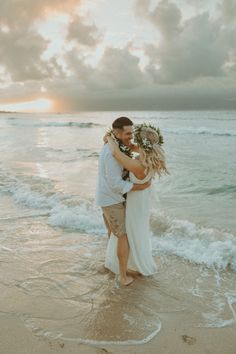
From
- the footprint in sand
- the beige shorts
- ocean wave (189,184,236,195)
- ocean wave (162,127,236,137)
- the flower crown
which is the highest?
the flower crown

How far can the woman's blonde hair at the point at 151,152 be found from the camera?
4816 millimetres

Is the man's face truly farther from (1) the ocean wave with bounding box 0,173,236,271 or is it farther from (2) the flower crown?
(1) the ocean wave with bounding box 0,173,236,271

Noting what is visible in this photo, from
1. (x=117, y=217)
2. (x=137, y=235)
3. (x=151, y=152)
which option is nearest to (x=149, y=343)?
(x=137, y=235)

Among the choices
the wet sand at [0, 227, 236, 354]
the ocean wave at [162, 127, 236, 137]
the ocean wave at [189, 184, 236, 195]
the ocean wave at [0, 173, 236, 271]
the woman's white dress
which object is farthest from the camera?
the ocean wave at [162, 127, 236, 137]

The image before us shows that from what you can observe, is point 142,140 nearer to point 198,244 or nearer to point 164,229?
point 198,244

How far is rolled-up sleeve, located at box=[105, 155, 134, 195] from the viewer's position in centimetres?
486

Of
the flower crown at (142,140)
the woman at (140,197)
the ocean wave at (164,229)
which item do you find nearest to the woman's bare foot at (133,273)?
the woman at (140,197)

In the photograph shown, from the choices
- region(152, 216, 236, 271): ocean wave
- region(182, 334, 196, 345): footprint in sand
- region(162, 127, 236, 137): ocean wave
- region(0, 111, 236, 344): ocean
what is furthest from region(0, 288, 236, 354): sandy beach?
region(162, 127, 236, 137): ocean wave

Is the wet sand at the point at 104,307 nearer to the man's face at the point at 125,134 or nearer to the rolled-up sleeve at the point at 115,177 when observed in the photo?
the rolled-up sleeve at the point at 115,177

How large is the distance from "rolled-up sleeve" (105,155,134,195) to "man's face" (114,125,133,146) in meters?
0.29

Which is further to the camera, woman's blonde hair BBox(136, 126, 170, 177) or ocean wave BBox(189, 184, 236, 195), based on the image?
ocean wave BBox(189, 184, 236, 195)

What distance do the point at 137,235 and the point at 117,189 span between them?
739 millimetres

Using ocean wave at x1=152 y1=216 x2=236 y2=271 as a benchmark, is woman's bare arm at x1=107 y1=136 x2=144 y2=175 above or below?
above

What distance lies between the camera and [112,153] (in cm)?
483
